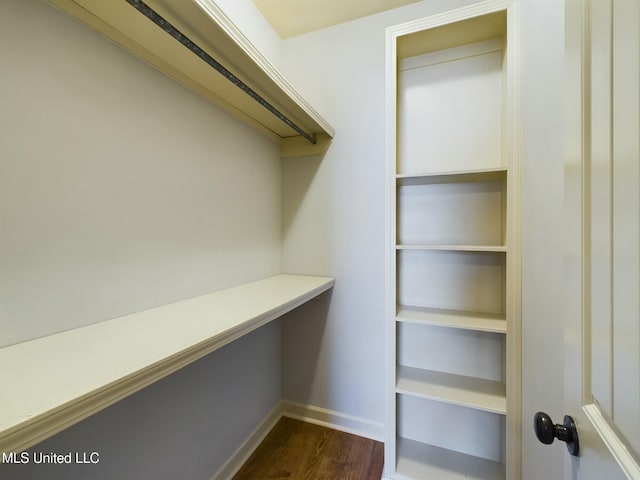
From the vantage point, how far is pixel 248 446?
4.87 ft

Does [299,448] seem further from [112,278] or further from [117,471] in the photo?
[112,278]

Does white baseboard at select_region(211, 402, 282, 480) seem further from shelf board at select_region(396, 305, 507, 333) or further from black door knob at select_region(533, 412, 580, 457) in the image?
black door knob at select_region(533, 412, 580, 457)

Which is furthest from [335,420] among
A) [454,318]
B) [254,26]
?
[254,26]

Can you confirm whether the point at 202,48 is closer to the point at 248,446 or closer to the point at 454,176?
the point at 454,176

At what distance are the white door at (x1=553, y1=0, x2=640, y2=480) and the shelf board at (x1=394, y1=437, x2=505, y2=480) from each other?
999 millimetres

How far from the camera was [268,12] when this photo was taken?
1.61 metres

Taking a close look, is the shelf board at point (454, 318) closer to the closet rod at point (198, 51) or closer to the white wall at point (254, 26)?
the closet rod at point (198, 51)

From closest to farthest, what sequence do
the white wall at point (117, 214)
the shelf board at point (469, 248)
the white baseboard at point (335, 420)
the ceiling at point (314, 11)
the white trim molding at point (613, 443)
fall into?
the white trim molding at point (613, 443), the white wall at point (117, 214), the shelf board at point (469, 248), the ceiling at point (314, 11), the white baseboard at point (335, 420)

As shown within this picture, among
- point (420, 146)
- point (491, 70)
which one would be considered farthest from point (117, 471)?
point (491, 70)

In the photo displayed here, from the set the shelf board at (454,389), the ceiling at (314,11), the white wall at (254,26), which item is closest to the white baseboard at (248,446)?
the shelf board at (454,389)

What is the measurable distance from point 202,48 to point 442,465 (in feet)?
6.96

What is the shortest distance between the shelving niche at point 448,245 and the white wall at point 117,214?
0.84m

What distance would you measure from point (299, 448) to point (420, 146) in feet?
6.15

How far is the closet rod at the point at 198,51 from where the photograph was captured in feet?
2.40
